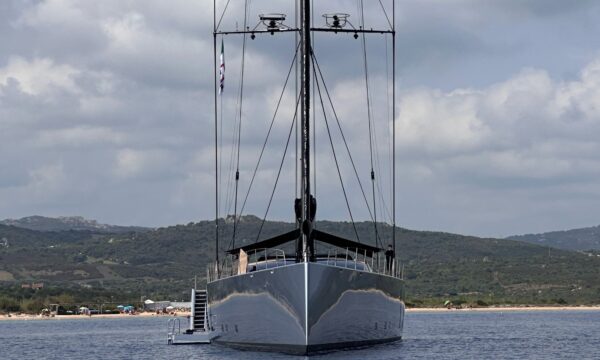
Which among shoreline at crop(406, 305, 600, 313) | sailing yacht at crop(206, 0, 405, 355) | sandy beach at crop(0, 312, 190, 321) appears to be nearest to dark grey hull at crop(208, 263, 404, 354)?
sailing yacht at crop(206, 0, 405, 355)

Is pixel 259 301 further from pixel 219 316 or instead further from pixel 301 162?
pixel 219 316

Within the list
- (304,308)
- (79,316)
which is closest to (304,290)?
(304,308)

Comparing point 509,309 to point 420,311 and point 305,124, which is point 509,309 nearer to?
point 420,311

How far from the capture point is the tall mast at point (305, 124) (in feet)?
144

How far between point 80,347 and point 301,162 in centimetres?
2346

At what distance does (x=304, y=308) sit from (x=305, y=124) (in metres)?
7.32

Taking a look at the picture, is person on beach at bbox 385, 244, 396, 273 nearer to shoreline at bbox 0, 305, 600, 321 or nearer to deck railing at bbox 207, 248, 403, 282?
deck railing at bbox 207, 248, 403, 282

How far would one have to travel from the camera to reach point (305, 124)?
4603 cm

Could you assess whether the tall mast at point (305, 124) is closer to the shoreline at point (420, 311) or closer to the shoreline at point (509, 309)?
the shoreline at point (420, 311)

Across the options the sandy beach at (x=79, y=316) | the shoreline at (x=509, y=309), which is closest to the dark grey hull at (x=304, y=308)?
the sandy beach at (x=79, y=316)

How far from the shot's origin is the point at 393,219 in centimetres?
5512

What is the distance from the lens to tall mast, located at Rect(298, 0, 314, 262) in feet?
144

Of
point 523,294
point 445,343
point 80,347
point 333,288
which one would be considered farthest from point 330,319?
point 523,294

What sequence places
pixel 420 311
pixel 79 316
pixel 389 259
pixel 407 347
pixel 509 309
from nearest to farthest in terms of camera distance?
pixel 389 259 → pixel 407 347 → pixel 79 316 → pixel 420 311 → pixel 509 309
